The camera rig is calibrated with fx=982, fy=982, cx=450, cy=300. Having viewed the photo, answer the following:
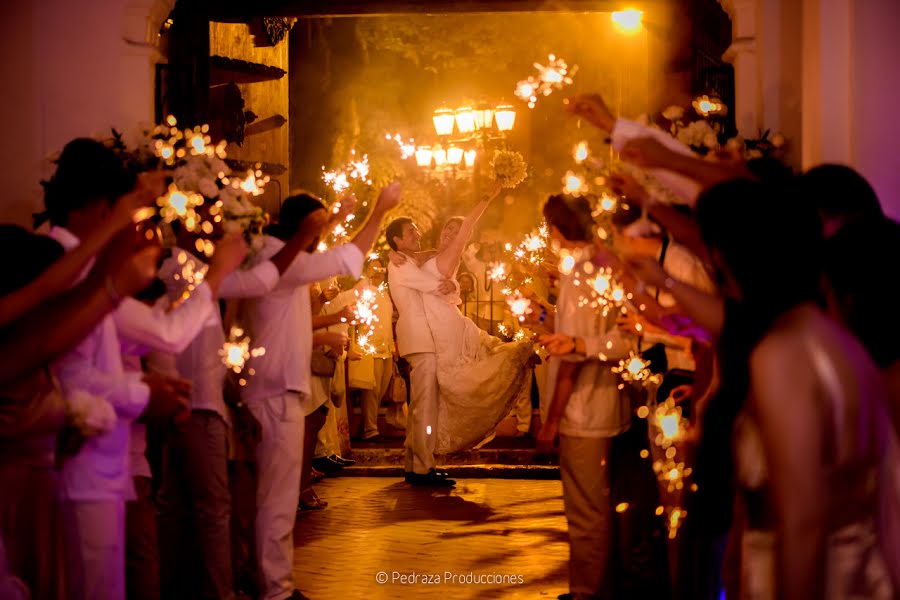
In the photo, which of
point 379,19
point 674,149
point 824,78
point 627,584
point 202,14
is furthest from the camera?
point 379,19

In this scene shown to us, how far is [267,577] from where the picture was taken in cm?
542

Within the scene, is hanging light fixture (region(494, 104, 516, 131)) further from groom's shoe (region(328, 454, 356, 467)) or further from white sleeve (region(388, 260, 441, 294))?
groom's shoe (region(328, 454, 356, 467))

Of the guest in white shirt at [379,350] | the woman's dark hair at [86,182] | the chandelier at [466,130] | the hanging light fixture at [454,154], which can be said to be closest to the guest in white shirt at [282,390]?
the woman's dark hair at [86,182]

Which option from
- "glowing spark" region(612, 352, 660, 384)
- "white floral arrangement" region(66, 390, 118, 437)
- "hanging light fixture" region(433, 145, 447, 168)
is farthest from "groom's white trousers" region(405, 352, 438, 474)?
"white floral arrangement" region(66, 390, 118, 437)

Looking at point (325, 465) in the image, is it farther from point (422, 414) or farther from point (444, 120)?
point (444, 120)

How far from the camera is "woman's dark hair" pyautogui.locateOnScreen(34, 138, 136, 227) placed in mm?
4219

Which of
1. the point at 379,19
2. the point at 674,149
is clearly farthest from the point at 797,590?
the point at 379,19

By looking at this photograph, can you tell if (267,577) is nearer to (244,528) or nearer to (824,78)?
(244,528)

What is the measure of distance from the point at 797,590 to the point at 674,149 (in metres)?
2.39

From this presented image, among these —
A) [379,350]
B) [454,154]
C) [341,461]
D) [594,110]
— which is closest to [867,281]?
[594,110]

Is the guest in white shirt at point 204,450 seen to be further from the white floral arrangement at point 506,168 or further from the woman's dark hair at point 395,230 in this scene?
the white floral arrangement at point 506,168

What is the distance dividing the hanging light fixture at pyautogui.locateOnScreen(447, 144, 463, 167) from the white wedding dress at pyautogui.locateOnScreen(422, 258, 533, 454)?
12.8 feet

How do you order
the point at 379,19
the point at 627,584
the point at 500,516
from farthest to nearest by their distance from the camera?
the point at 379,19, the point at 500,516, the point at 627,584

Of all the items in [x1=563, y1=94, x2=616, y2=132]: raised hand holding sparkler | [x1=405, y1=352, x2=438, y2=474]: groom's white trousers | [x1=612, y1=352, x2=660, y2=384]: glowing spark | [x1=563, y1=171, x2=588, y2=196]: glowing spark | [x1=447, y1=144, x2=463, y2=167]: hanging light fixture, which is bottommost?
[x1=405, y1=352, x2=438, y2=474]: groom's white trousers
